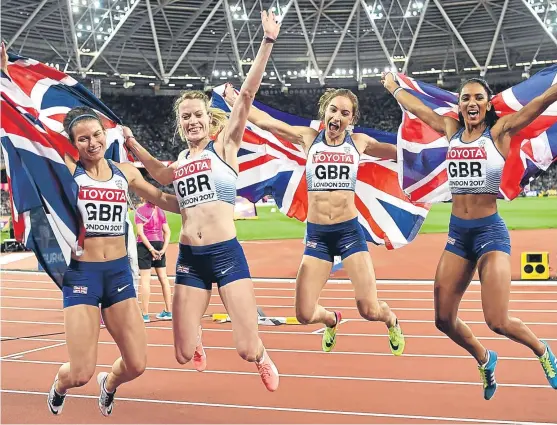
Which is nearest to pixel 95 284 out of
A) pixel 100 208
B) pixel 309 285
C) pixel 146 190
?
pixel 100 208

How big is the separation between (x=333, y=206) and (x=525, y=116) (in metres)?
1.67

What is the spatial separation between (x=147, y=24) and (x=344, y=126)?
92.9 feet

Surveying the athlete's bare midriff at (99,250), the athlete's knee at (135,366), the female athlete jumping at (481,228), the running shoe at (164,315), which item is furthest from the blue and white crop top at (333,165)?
the running shoe at (164,315)

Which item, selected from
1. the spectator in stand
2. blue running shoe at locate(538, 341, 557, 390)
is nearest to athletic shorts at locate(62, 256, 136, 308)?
blue running shoe at locate(538, 341, 557, 390)

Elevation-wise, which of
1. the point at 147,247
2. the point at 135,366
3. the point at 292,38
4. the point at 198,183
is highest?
the point at 292,38

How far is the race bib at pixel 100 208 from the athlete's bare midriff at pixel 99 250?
64 millimetres

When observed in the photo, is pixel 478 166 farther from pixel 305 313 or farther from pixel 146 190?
pixel 146 190

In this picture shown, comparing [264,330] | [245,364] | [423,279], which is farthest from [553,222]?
[245,364]

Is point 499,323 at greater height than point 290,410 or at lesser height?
greater

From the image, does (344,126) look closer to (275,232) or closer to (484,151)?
(484,151)

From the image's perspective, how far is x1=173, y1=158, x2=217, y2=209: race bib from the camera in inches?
190

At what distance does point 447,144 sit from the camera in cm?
577

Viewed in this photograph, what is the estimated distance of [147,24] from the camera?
104 feet

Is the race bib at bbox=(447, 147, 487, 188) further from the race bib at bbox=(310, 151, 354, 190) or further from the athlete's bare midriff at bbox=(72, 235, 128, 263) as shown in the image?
the athlete's bare midriff at bbox=(72, 235, 128, 263)
